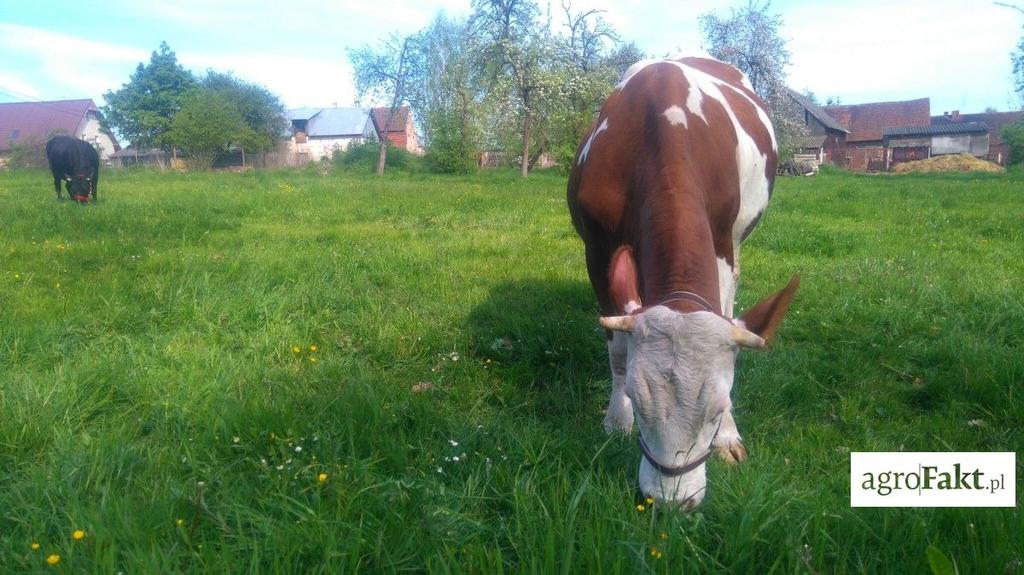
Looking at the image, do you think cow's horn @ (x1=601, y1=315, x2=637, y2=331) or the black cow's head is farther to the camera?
the black cow's head

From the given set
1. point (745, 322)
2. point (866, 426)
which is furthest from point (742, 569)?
point (866, 426)

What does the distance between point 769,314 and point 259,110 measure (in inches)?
2288

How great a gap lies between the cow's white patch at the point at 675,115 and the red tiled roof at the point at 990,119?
72.8 meters

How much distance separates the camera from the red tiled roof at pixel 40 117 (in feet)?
189

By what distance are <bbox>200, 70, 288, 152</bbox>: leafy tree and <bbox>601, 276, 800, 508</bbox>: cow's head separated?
2040 inches

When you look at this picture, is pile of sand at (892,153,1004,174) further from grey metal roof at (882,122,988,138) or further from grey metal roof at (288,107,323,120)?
grey metal roof at (288,107,323,120)

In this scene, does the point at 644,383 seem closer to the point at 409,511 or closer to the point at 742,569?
the point at 742,569

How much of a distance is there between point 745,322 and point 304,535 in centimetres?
163

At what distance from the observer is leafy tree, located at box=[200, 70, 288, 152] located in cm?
5106

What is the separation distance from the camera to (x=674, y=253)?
8.25 feet

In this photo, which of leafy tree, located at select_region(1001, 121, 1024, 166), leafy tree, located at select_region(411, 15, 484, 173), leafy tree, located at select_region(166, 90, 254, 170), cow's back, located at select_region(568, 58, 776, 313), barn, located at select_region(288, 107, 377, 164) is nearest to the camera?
cow's back, located at select_region(568, 58, 776, 313)

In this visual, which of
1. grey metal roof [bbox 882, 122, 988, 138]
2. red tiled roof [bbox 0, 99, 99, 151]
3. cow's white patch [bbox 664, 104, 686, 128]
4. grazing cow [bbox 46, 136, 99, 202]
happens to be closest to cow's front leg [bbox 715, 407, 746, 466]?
cow's white patch [bbox 664, 104, 686, 128]

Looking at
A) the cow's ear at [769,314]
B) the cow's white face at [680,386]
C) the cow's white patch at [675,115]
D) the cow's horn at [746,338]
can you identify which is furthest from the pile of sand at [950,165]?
the cow's white face at [680,386]

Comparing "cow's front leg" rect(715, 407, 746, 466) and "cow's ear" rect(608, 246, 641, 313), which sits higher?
"cow's ear" rect(608, 246, 641, 313)
